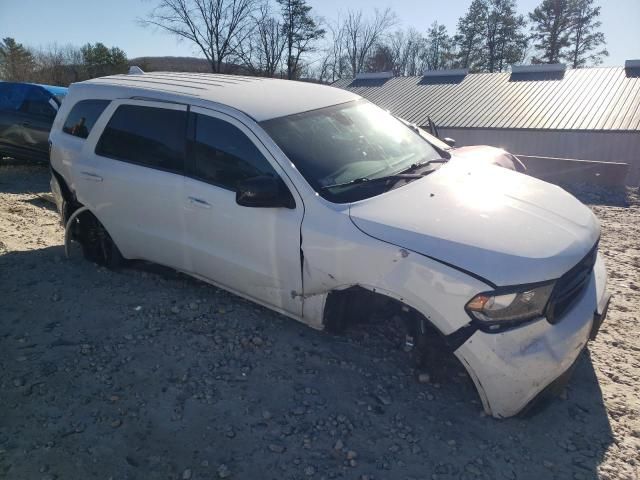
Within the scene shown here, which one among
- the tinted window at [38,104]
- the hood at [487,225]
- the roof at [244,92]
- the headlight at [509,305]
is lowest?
the headlight at [509,305]

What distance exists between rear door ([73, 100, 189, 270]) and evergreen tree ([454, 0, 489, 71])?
162 ft

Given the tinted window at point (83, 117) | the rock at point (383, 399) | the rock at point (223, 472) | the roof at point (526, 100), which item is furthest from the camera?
the roof at point (526, 100)

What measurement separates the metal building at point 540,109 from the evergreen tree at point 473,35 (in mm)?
20713

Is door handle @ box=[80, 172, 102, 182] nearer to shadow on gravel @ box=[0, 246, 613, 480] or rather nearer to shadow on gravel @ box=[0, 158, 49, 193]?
shadow on gravel @ box=[0, 246, 613, 480]

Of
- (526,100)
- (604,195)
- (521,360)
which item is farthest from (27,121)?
(526,100)

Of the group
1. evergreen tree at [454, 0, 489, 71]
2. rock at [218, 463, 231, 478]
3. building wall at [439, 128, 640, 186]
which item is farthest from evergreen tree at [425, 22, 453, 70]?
rock at [218, 463, 231, 478]

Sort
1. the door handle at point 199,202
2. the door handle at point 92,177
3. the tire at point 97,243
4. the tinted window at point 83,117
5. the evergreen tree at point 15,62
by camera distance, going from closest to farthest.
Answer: the door handle at point 199,202, the door handle at point 92,177, the tinted window at point 83,117, the tire at point 97,243, the evergreen tree at point 15,62

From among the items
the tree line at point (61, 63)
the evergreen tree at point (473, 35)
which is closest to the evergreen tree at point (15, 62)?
the tree line at point (61, 63)

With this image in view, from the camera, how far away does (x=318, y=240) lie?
2.69 m

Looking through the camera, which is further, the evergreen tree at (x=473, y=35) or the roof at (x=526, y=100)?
the evergreen tree at (x=473, y=35)

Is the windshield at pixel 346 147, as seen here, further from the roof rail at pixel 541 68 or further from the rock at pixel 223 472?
the roof rail at pixel 541 68

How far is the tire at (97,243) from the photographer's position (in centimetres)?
413

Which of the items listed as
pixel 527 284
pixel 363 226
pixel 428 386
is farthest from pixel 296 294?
pixel 527 284

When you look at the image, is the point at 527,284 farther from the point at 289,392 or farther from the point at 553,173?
the point at 553,173
